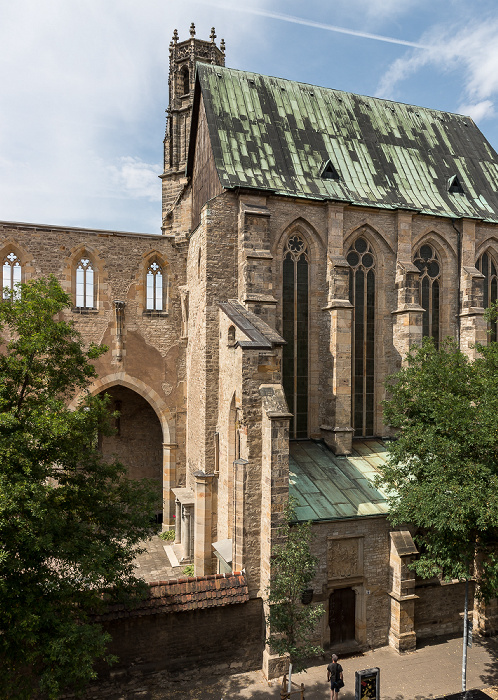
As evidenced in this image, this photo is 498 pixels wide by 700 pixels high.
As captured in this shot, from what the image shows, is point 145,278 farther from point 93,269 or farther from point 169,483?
point 169,483

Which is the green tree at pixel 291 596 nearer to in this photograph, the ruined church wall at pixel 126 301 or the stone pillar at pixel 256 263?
the stone pillar at pixel 256 263

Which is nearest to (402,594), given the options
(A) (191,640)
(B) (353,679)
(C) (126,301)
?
(B) (353,679)

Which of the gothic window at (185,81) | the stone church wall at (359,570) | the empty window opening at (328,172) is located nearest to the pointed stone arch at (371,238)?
the empty window opening at (328,172)

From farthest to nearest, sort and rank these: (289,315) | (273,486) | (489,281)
Result: (489,281) → (289,315) → (273,486)

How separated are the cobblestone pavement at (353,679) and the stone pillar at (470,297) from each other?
38.4ft

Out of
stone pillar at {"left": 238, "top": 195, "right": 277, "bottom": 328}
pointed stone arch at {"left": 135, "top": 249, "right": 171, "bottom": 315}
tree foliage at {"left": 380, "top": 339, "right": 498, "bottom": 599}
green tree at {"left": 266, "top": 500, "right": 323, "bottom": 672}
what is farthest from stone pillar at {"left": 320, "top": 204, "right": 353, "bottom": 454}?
pointed stone arch at {"left": 135, "top": 249, "right": 171, "bottom": 315}

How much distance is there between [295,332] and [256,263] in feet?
10.9

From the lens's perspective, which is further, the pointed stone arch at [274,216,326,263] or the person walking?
the pointed stone arch at [274,216,326,263]

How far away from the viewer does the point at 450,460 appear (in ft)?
43.5

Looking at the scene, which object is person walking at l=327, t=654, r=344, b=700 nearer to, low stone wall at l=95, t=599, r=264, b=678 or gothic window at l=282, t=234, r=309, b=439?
low stone wall at l=95, t=599, r=264, b=678

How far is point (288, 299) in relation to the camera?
19.5 metres

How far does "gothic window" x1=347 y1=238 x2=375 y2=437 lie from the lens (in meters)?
20.5

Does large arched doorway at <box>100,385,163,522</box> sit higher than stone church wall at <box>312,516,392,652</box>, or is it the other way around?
large arched doorway at <box>100,385,163,522</box>

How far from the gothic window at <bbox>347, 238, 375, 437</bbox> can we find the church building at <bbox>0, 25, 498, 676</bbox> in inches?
3.3
